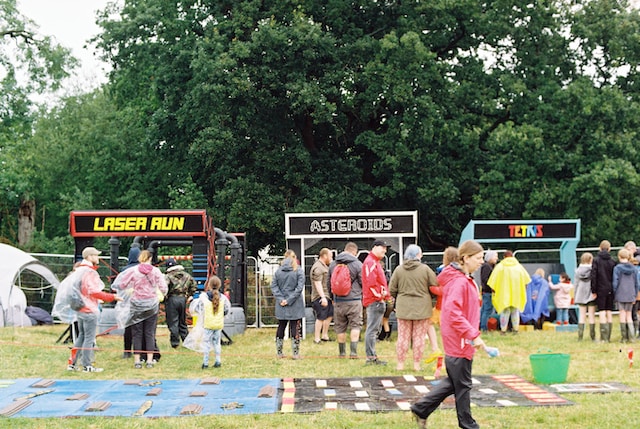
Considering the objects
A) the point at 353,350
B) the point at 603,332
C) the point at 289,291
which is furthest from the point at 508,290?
the point at 289,291

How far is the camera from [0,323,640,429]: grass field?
7.68 metres

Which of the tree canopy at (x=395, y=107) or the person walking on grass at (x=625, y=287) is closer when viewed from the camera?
the person walking on grass at (x=625, y=287)

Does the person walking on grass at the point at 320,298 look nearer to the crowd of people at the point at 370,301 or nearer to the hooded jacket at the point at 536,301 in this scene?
the crowd of people at the point at 370,301

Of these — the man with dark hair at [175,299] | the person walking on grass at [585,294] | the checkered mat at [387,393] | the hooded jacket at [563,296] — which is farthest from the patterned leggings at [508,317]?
the man with dark hair at [175,299]

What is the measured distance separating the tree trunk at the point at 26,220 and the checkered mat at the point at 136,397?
32.0 m

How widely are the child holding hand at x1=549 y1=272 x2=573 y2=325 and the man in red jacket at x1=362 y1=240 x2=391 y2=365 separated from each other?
7492 millimetres

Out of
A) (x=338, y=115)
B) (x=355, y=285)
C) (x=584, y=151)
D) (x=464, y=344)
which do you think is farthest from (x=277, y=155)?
(x=464, y=344)

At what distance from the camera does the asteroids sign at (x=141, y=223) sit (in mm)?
15766

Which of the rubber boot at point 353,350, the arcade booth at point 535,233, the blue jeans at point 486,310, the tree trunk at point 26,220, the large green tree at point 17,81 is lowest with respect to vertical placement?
the rubber boot at point 353,350

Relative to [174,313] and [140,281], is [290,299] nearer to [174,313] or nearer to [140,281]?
[140,281]

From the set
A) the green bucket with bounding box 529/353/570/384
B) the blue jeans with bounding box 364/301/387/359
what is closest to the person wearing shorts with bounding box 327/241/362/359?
the blue jeans with bounding box 364/301/387/359

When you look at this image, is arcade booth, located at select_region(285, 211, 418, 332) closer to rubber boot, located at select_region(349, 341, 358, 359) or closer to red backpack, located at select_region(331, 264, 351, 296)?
red backpack, located at select_region(331, 264, 351, 296)

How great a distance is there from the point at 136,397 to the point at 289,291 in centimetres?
410

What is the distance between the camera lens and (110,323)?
15953 millimetres
